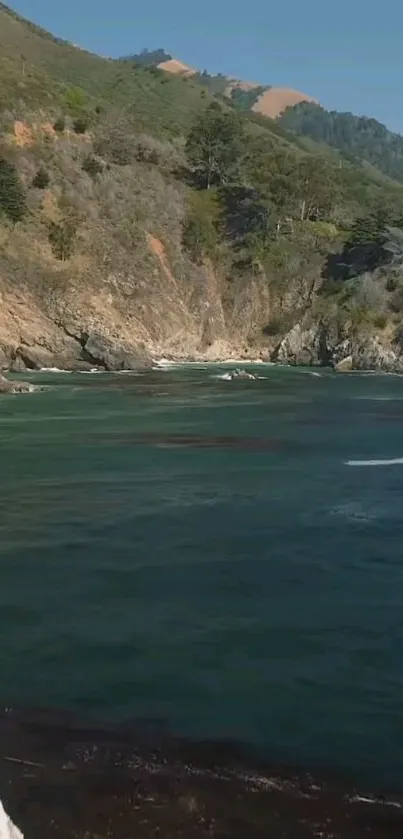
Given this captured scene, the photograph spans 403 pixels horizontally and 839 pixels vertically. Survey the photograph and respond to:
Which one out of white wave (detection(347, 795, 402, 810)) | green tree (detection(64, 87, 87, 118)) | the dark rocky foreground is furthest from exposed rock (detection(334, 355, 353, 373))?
white wave (detection(347, 795, 402, 810))

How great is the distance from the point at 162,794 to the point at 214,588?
7345 millimetres

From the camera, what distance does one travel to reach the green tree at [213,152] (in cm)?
12506

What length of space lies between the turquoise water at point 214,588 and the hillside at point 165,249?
1859 inches

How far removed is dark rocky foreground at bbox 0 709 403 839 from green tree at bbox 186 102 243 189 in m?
119

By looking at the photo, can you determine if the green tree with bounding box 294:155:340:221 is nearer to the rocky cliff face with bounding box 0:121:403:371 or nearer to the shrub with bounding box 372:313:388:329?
the rocky cliff face with bounding box 0:121:403:371

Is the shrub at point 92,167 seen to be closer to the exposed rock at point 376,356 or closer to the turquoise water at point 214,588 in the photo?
the exposed rock at point 376,356

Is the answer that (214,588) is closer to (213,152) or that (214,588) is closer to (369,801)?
(369,801)

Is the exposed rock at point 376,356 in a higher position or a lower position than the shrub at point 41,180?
lower

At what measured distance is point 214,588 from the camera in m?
16.9

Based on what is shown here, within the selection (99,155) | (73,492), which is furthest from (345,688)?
(99,155)

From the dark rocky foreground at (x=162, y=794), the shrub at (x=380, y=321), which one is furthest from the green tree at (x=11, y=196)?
the dark rocky foreground at (x=162, y=794)

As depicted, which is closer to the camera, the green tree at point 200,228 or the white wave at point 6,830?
the white wave at point 6,830

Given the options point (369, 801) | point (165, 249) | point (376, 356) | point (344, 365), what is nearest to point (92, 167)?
point (165, 249)

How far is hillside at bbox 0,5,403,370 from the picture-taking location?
86875 mm
